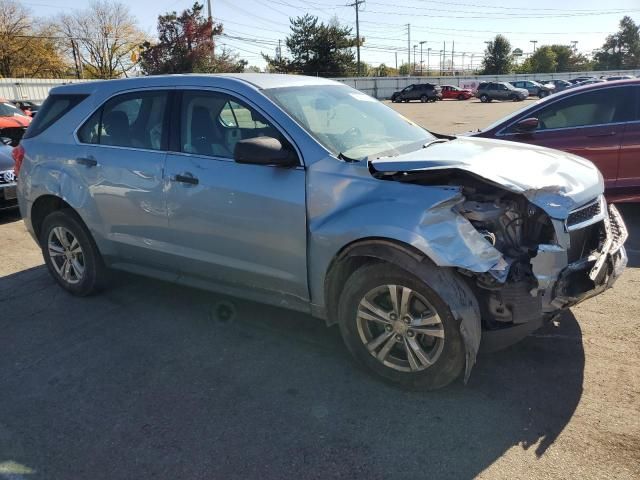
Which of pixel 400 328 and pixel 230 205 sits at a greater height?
pixel 230 205

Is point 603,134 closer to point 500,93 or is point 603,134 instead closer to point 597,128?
point 597,128

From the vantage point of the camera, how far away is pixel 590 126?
249 inches

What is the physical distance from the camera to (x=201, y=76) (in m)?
4.11

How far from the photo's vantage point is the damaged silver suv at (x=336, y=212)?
3.00 m

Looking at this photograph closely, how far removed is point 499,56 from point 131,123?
88.7m

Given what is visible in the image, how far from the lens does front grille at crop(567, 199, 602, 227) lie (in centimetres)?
315

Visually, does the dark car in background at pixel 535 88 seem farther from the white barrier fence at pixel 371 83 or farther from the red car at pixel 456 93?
the white barrier fence at pixel 371 83

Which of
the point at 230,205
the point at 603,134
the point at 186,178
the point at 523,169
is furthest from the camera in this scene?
the point at 603,134

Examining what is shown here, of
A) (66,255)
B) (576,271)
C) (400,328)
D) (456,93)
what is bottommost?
(400,328)

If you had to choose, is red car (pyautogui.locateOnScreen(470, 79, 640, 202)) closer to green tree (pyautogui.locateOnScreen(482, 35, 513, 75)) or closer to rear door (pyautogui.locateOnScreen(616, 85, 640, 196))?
rear door (pyautogui.locateOnScreen(616, 85, 640, 196))

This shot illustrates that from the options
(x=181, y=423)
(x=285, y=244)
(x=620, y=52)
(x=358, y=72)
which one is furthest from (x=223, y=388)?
(x=620, y=52)

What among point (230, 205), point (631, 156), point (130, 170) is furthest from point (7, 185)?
point (631, 156)

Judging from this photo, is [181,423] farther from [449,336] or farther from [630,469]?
[630,469]

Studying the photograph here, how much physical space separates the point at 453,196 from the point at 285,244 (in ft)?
3.75
